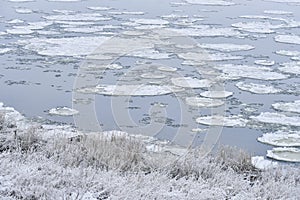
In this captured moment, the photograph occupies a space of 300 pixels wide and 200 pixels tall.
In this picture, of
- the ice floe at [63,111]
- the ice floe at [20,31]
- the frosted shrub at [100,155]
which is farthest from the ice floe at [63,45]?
the frosted shrub at [100,155]

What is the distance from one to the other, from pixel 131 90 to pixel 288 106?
10.7 ft

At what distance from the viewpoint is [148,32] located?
19688mm

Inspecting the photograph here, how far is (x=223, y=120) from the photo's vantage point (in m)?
10.7

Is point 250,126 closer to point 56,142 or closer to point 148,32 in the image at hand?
point 56,142

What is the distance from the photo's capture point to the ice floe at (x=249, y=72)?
46.2ft

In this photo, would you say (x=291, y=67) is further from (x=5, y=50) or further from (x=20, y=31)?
(x=20, y=31)

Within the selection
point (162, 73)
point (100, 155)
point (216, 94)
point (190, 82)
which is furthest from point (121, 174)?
point (162, 73)

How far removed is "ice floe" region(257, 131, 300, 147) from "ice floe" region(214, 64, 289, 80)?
3.97m

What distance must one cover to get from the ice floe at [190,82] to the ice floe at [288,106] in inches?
73.6

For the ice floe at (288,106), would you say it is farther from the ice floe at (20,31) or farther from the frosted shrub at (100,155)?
the ice floe at (20,31)

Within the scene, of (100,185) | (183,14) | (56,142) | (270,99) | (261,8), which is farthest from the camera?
(261,8)

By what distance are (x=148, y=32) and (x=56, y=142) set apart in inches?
547

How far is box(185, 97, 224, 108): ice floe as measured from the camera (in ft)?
38.2

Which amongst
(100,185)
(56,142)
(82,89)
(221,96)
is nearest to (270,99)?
(221,96)
